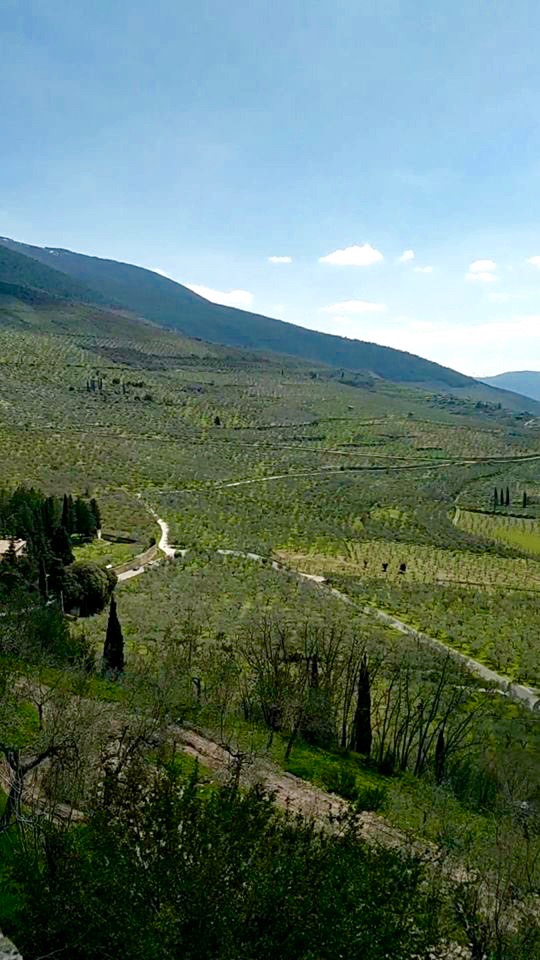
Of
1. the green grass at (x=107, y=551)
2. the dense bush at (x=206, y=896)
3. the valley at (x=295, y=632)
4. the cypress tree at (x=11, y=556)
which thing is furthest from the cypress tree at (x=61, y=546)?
the dense bush at (x=206, y=896)

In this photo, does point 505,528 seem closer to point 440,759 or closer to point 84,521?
point 84,521

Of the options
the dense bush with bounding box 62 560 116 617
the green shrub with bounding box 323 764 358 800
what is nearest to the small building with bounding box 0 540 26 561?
the dense bush with bounding box 62 560 116 617

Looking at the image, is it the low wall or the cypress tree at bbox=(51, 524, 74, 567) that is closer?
the cypress tree at bbox=(51, 524, 74, 567)

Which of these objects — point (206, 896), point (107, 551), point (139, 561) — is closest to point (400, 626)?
point (139, 561)

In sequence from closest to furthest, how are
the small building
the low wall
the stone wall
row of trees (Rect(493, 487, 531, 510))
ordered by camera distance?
the stone wall < the small building < the low wall < row of trees (Rect(493, 487, 531, 510))

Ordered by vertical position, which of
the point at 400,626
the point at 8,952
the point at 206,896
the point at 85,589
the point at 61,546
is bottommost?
the point at 400,626

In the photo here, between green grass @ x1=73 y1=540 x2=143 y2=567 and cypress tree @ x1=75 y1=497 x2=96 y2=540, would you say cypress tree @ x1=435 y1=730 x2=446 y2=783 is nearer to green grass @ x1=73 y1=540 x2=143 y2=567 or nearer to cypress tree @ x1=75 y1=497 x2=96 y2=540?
green grass @ x1=73 y1=540 x2=143 y2=567

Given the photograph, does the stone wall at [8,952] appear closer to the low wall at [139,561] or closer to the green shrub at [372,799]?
the green shrub at [372,799]

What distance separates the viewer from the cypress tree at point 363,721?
31.3 meters

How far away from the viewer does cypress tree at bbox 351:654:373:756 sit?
31.3 m

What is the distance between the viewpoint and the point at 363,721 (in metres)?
31.4

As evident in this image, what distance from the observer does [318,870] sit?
431 inches

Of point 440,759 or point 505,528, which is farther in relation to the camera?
point 505,528

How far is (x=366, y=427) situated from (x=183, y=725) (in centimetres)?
15485
